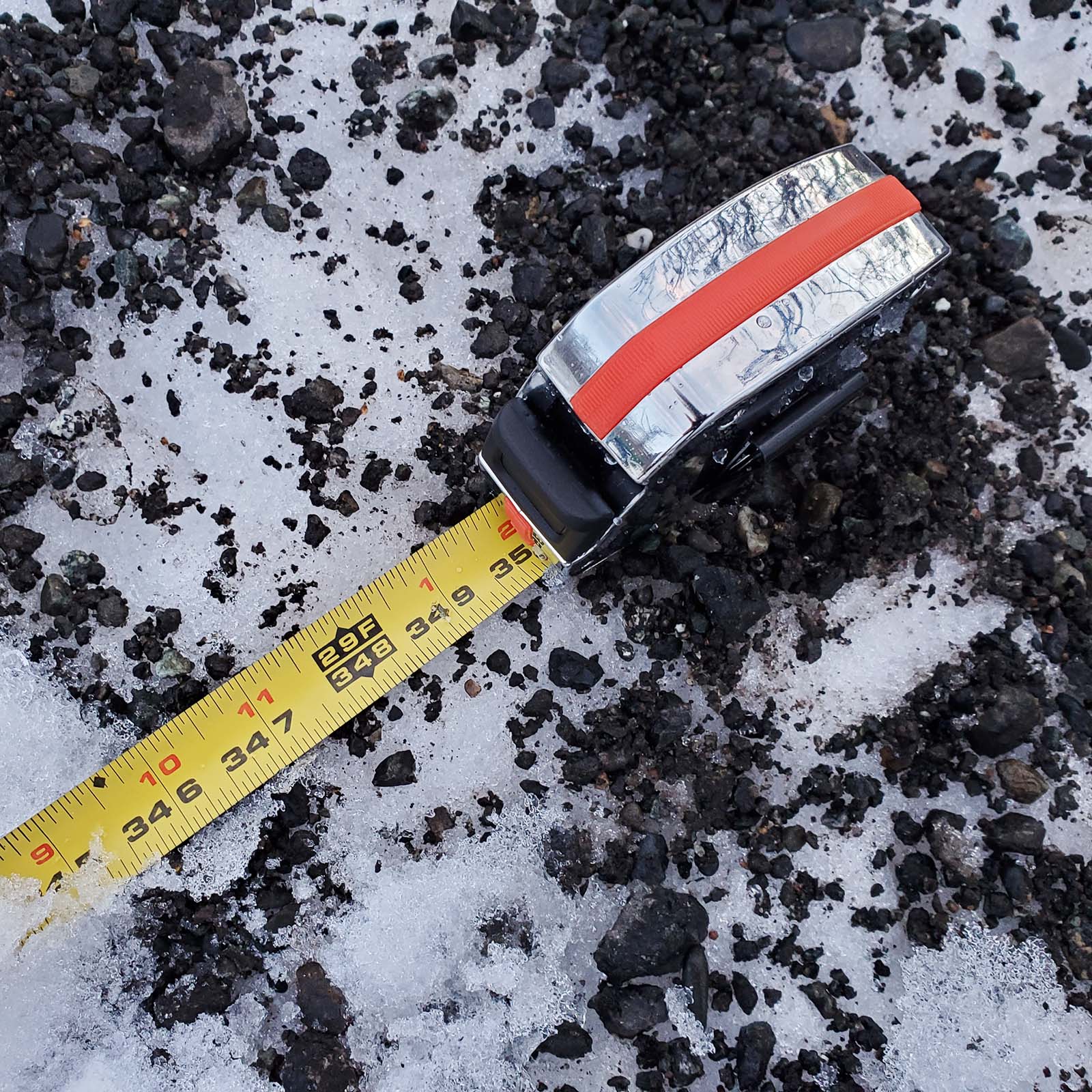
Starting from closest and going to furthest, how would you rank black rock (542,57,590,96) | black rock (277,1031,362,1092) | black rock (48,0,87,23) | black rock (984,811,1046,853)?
black rock (277,1031,362,1092), black rock (984,811,1046,853), black rock (48,0,87,23), black rock (542,57,590,96)

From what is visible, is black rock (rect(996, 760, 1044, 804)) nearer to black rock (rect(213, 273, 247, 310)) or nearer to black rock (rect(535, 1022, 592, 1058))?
black rock (rect(535, 1022, 592, 1058))

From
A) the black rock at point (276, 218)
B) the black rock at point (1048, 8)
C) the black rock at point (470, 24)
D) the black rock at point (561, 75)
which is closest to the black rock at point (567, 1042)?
the black rock at point (276, 218)

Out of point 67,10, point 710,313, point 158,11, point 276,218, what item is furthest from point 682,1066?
point 67,10

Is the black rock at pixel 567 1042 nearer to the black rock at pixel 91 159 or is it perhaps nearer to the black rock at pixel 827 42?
the black rock at pixel 91 159

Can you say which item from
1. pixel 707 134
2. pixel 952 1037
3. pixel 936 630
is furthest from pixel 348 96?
pixel 952 1037

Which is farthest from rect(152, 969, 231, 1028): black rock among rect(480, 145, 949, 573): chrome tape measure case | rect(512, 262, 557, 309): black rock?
rect(512, 262, 557, 309): black rock

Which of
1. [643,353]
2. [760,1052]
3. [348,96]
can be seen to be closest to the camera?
[643,353]

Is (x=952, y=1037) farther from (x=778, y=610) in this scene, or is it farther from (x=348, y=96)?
(x=348, y=96)
